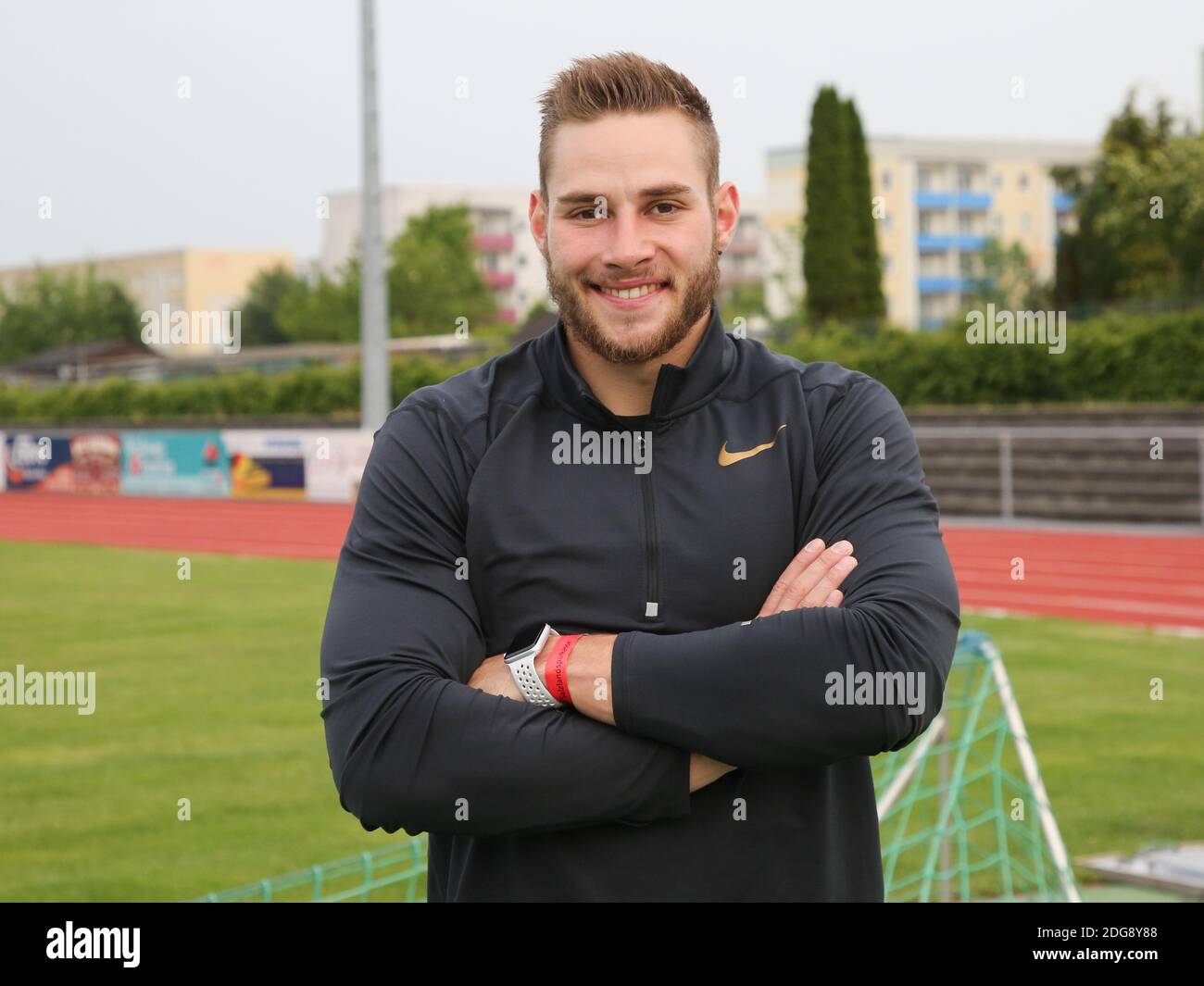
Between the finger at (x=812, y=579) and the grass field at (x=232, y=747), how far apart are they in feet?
13.9

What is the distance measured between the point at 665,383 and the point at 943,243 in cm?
8381

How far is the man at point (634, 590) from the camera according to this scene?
2.23m

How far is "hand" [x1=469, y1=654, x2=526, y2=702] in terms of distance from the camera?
2357 millimetres

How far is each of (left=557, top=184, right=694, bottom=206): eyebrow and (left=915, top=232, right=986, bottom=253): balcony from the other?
272 feet

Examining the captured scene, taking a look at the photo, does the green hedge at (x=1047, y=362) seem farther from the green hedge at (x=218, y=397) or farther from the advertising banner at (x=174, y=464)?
the advertising banner at (x=174, y=464)

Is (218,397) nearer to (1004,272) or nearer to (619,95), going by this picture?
(1004,272)

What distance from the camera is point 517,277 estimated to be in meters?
111

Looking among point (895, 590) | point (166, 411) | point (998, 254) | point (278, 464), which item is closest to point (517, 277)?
point (998, 254)

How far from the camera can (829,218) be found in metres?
34.3

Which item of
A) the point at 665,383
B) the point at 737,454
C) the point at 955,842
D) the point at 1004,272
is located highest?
the point at 1004,272

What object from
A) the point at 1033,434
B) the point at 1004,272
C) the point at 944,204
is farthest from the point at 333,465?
the point at 944,204
